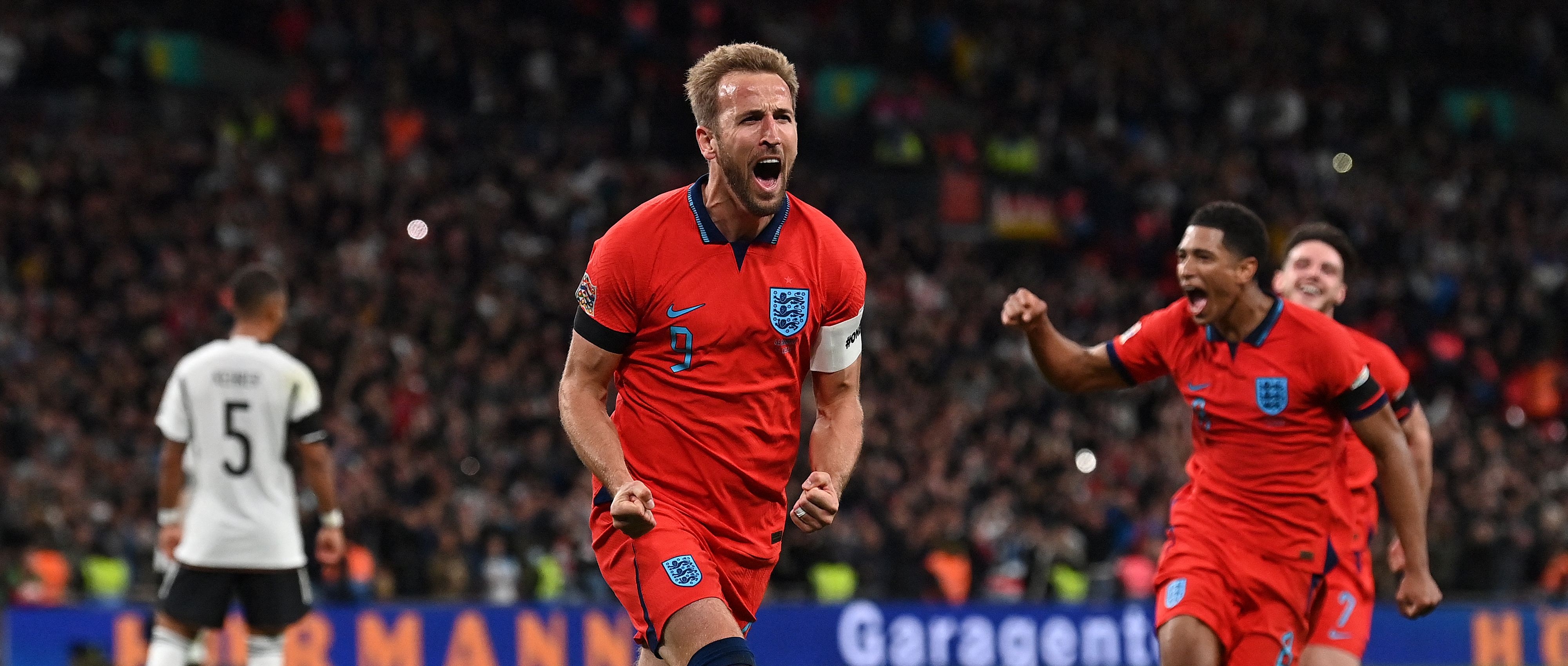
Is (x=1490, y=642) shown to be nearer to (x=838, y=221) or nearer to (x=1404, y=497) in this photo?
(x=838, y=221)

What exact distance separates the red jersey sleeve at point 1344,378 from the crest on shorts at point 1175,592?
831 mm

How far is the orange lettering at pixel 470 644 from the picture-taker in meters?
13.8

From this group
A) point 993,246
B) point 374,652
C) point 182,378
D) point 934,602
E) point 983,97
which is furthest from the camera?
point 983,97

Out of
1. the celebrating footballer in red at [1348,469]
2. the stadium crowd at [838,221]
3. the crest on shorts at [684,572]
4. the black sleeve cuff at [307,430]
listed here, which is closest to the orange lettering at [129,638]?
the stadium crowd at [838,221]

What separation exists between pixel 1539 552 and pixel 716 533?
15978 millimetres

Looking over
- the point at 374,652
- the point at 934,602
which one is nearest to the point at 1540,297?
the point at 934,602

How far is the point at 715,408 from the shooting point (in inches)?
201

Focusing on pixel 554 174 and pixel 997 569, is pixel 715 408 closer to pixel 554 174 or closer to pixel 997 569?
pixel 997 569

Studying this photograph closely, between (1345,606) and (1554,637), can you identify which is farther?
(1554,637)

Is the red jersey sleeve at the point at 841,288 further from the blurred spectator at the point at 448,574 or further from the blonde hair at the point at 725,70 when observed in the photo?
the blurred spectator at the point at 448,574

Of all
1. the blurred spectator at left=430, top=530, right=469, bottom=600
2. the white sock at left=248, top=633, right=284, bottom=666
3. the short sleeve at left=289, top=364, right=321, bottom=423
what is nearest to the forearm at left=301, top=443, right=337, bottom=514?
the short sleeve at left=289, top=364, right=321, bottom=423

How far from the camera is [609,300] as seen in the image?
503cm

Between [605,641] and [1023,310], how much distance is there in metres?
8.48

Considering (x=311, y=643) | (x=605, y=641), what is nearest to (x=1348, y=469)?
(x=605, y=641)
